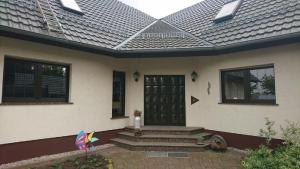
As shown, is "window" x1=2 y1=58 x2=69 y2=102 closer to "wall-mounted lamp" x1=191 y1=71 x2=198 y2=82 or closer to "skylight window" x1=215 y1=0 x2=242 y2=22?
"wall-mounted lamp" x1=191 y1=71 x2=198 y2=82

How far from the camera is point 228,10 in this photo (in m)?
8.51

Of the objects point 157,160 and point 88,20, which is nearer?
point 157,160

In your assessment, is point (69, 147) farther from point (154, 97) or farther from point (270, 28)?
point (270, 28)

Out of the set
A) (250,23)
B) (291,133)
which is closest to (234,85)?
(250,23)

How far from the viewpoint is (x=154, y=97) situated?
8445 millimetres

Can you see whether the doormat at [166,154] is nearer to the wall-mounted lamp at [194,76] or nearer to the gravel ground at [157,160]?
the gravel ground at [157,160]

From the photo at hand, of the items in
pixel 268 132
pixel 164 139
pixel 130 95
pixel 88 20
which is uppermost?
pixel 88 20

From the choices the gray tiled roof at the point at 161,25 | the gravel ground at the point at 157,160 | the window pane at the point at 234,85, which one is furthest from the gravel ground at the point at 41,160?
the window pane at the point at 234,85

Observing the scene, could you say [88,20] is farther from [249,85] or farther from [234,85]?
[249,85]

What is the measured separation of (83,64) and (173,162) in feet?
13.6

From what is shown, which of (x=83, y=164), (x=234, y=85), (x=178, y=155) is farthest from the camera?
(x=234, y=85)

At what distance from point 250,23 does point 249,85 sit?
6.86 feet

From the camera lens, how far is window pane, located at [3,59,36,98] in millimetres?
5320

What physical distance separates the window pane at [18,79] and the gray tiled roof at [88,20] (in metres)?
1.00
